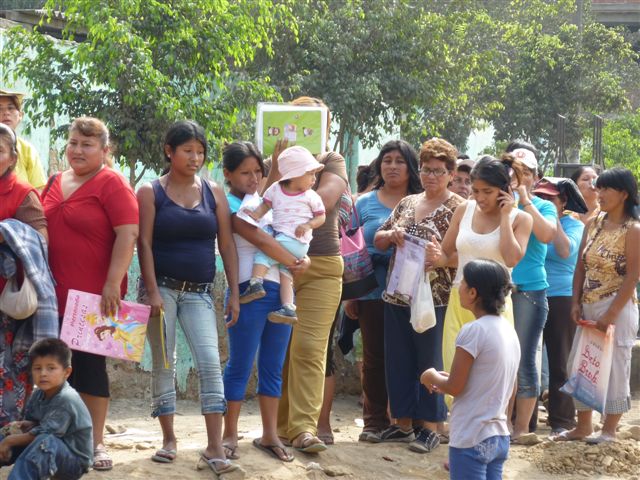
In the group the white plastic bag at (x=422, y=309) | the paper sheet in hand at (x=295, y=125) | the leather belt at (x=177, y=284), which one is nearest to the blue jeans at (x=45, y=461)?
the leather belt at (x=177, y=284)

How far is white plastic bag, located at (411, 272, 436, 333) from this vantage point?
21.4 feet

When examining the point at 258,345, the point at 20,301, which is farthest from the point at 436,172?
the point at 20,301

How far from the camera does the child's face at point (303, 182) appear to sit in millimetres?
5895

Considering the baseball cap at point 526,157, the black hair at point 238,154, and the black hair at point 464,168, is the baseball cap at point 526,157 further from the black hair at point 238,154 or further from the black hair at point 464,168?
the black hair at point 238,154

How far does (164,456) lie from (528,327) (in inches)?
109

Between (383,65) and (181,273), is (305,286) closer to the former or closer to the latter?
(181,273)

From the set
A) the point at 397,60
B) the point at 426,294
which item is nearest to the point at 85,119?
the point at 426,294

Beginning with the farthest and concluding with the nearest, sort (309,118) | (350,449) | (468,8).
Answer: (468,8) < (350,449) < (309,118)

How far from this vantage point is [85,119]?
17.7 ft

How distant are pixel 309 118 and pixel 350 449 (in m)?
2.06

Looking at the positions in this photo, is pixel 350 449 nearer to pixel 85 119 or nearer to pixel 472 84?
pixel 85 119

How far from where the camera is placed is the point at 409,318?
22.4 ft

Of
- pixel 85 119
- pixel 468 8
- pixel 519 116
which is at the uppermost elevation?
pixel 468 8

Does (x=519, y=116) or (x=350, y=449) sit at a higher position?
(x=519, y=116)
